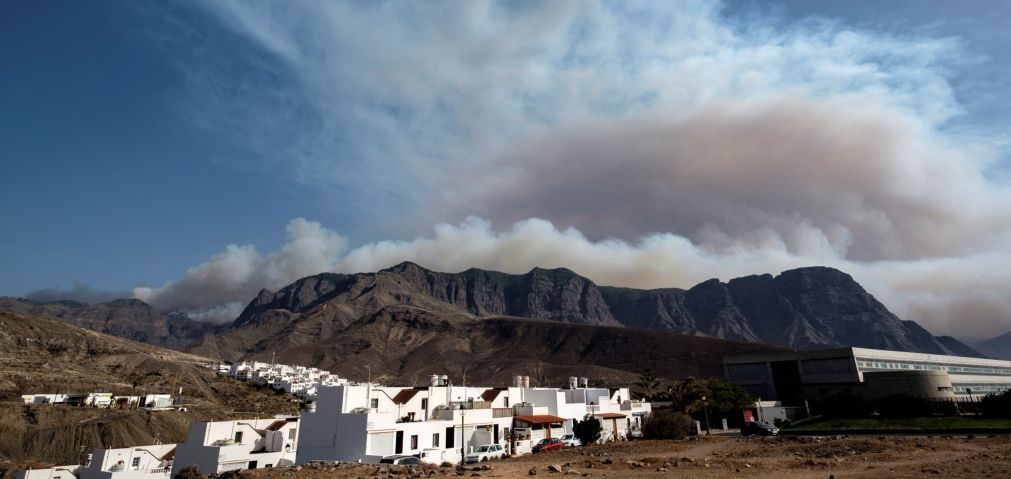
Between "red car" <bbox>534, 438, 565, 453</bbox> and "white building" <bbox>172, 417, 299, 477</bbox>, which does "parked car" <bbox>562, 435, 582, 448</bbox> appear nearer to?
"red car" <bbox>534, 438, 565, 453</bbox>

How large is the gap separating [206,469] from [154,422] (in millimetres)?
53264

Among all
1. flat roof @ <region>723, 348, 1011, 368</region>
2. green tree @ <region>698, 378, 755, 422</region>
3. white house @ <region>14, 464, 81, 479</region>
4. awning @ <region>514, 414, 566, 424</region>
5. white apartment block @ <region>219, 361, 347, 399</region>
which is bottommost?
white house @ <region>14, 464, 81, 479</region>

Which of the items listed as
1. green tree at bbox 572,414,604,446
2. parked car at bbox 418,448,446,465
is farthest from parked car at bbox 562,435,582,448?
parked car at bbox 418,448,446,465

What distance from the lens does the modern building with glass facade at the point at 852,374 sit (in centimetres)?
8762

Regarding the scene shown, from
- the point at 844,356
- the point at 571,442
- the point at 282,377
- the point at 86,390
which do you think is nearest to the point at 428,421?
the point at 571,442

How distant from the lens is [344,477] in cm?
2653

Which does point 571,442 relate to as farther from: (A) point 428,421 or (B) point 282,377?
(B) point 282,377

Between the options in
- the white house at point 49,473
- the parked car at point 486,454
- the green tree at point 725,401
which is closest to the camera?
the parked car at point 486,454

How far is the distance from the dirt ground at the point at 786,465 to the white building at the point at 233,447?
27584 mm

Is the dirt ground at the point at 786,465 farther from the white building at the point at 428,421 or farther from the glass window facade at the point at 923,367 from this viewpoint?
the glass window facade at the point at 923,367

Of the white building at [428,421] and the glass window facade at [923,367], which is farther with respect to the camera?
the glass window facade at [923,367]

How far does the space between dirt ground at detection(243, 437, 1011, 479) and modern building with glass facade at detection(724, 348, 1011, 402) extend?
52.8 metres

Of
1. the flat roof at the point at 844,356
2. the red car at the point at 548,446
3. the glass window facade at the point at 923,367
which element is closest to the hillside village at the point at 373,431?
the red car at the point at 548,446

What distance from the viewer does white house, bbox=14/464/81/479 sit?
59.9 metres
